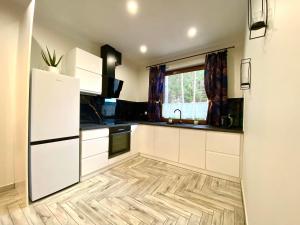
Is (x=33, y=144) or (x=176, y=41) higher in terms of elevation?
(x=176, y=41)

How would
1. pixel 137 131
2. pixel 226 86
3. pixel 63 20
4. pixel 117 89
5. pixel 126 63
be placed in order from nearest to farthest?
1. pixel 63 20
2. pixel 226 86
3. pixel 117 89
4. pixel 137 131
5. pixel 126 63

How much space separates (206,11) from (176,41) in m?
0.86

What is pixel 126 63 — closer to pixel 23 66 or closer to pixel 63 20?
pixel 63 20

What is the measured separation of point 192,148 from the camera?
2.57 m

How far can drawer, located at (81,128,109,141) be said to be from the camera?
214cm

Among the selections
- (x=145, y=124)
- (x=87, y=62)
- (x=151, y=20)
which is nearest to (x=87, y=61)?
(x=87, y=62)

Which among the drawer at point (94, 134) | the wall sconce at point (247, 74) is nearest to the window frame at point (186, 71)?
the wall sconce at point (247, 74)

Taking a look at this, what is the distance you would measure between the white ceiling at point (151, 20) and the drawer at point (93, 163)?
210cm

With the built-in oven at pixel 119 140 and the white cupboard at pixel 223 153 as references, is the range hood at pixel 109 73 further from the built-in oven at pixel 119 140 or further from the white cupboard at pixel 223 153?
the white cupboard at pixel 223 153

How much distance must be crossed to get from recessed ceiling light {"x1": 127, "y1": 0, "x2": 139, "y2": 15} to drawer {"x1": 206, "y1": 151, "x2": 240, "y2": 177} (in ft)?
7.80

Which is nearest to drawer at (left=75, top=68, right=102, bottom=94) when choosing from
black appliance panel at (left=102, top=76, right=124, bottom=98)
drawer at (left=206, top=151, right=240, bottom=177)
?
black appliance panel at (left=102, top=76, right=124, bottom=98)

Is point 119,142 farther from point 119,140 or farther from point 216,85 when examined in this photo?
point 216,85

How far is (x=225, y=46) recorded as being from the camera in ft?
9.06

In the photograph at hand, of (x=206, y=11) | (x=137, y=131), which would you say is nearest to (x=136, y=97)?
(x=137, y=131)
